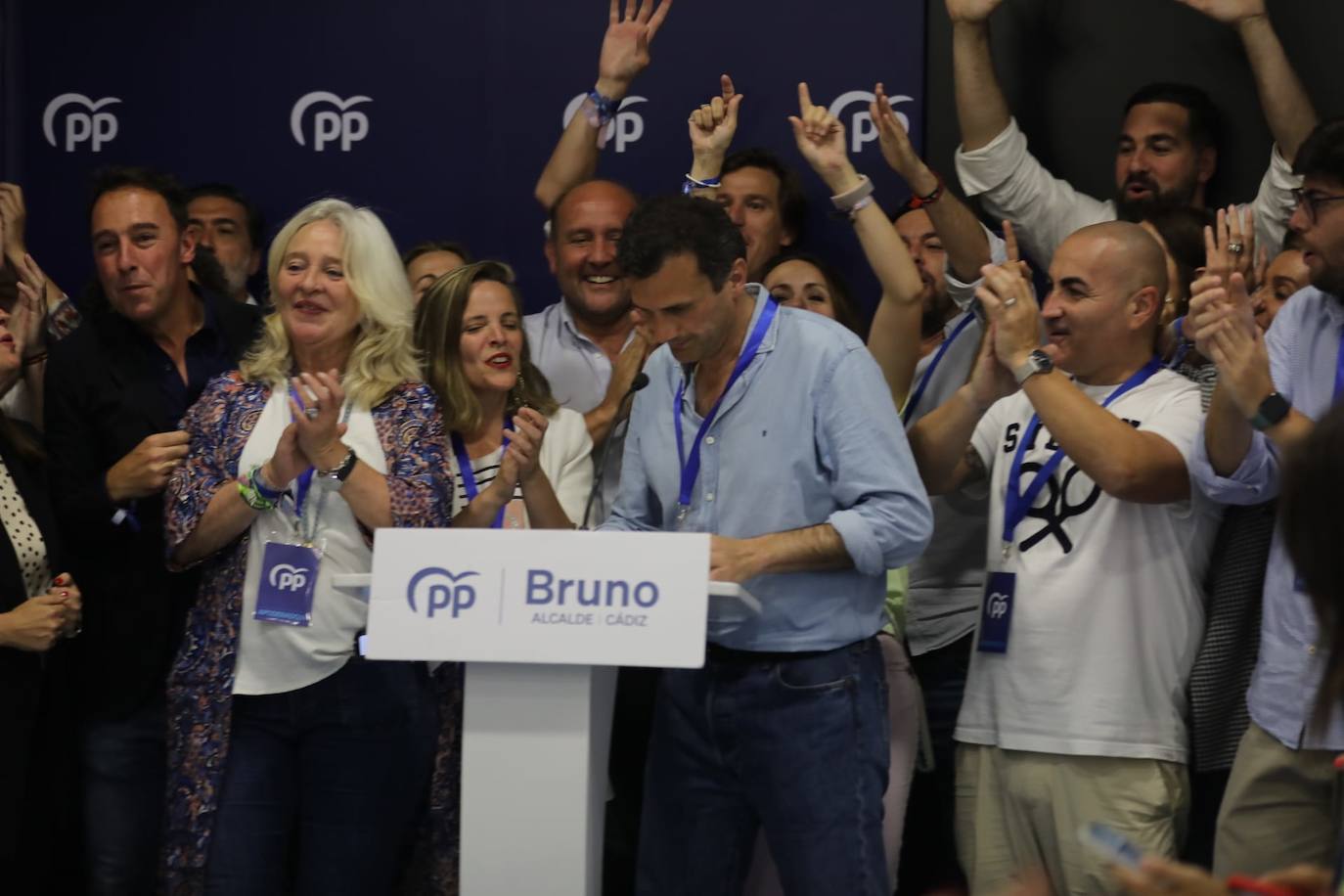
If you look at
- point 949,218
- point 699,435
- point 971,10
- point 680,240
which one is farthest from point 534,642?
point 971,10

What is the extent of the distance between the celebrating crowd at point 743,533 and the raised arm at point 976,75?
0.36 meters

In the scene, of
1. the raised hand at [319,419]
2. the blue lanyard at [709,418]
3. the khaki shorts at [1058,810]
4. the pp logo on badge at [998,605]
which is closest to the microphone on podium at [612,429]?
the blue lanyard at [709,418]

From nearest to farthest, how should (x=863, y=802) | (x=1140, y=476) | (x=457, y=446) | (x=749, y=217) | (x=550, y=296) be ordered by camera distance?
(x=863, y=802)
(x=1140, y=476)
(x=457, y=446)
(x=749, y=217)
(x=550, y=296)

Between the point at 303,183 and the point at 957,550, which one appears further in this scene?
the point at 303,183

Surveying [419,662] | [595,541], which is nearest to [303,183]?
[419,662]

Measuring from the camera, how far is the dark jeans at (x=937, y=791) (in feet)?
13.8

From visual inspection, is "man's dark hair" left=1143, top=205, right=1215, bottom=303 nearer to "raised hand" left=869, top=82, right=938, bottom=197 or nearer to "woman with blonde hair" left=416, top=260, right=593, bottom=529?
"raised hand" left=869, top=82, right=938, bottom=197

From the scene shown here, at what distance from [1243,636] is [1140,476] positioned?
449 mm

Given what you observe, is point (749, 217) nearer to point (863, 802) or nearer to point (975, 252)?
point (975, 252)

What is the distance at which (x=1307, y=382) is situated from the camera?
345cm

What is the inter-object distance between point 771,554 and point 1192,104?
2195mm

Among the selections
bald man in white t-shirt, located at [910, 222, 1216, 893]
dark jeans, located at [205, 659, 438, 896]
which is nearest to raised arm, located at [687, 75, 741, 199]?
bald man in white t-shirt, located at [910, 222, 1216, 893]

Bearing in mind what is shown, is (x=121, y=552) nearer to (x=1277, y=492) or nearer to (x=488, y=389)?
(x=488, y=389)

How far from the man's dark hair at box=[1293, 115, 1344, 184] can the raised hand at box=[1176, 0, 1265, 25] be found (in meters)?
1.16
